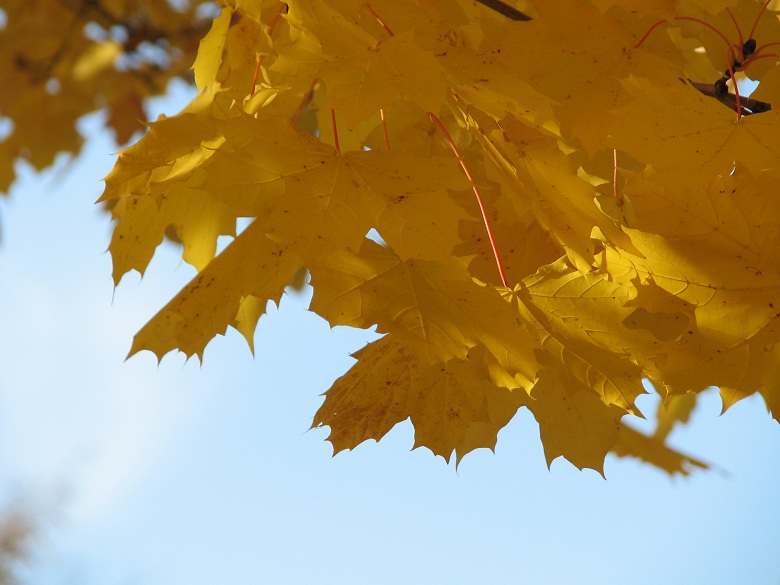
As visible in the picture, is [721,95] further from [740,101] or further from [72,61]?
[72,61]

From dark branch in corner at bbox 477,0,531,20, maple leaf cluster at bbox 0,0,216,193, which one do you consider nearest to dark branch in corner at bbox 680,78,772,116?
dark branch in corner at bbox 477,0,531,20

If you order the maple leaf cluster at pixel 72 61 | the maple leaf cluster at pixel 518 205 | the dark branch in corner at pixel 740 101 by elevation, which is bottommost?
the maple leaf cluster at pixel 518 205

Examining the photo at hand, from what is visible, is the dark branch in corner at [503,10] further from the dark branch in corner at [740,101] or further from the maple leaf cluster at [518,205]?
the dark branch in corner at [740,101]

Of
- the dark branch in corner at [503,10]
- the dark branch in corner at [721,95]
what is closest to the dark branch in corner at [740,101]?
the dark branch in corner at [721,95]

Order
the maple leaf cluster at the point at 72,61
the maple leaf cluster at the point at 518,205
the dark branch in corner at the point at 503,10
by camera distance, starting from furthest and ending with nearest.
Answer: the maple leaf cluster at the point at 72,61, the dark branch in corner at the point at 503,10, the maple leaf cluster at the point at 518,205

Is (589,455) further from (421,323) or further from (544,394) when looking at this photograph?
(421,323)

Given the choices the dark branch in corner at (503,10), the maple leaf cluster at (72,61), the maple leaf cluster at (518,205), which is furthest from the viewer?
the maple leaf cluster at (72,61)

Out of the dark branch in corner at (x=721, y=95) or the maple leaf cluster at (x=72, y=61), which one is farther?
the maple leaf cluster at (x=72, y=61)

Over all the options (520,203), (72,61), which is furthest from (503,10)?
(72,61)
